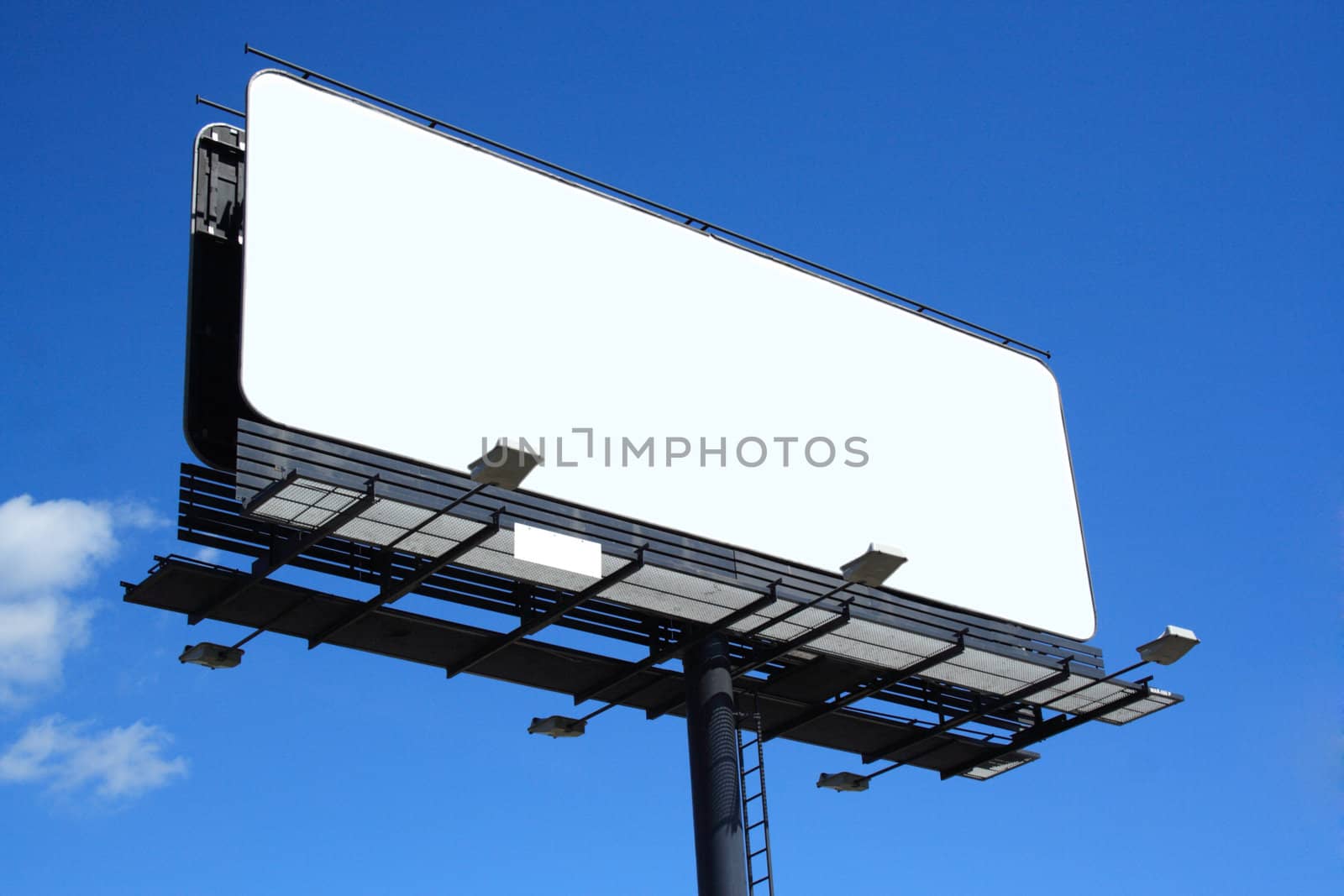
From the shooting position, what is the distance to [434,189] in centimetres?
1664

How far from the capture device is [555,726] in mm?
17266

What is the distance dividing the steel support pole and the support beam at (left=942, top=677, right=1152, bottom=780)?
178 inches

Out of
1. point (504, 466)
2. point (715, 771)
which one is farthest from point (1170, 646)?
point (504, 466)

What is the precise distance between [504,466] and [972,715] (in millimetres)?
7821

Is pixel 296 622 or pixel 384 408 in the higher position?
pixel 384 408

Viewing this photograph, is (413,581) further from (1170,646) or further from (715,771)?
(1170,646)

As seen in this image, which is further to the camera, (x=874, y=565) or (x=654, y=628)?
(x=654, y=628)

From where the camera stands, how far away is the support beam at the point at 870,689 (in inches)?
693

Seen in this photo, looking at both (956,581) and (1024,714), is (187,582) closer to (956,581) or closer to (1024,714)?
(956,581)

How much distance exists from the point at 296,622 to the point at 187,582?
122 cm

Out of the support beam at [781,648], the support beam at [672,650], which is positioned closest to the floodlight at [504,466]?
the support beam at [672,650]

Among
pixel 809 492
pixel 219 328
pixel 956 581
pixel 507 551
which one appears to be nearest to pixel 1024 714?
pixel 956 581

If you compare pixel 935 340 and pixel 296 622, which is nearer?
pixel 296 622

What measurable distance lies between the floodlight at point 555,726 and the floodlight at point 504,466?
4.41 meters
